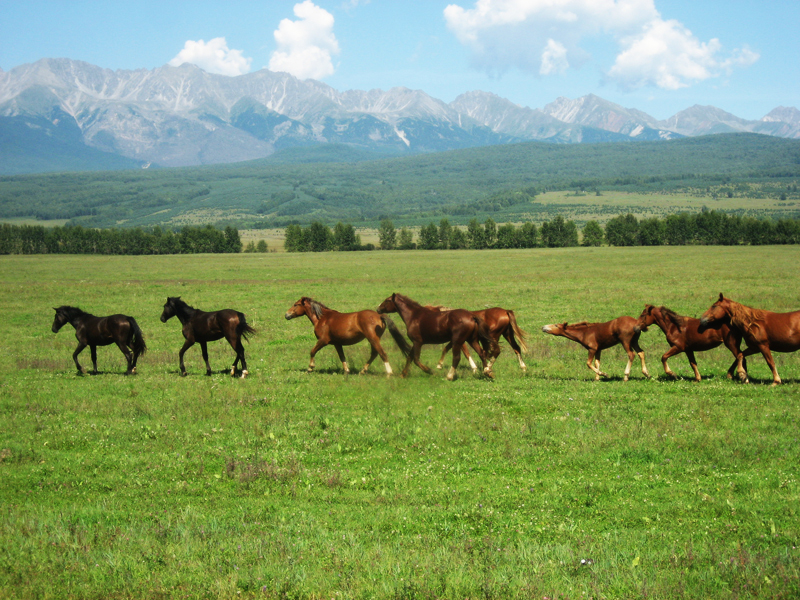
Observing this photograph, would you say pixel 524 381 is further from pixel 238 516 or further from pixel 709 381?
pixel 238 516

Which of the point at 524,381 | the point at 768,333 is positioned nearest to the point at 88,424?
the point at 524,381

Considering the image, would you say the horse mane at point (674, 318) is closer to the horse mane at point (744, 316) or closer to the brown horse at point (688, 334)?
the brown horse at point (688, 334)

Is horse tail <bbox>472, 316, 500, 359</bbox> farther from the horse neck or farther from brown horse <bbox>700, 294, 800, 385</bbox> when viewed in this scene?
the horse neck

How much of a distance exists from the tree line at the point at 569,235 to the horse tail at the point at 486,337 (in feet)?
369

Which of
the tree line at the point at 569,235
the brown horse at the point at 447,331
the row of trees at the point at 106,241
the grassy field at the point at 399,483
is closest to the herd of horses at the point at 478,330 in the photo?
the brown horse at the point at 447,331

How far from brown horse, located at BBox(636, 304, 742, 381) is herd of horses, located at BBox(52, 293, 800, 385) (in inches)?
0.8

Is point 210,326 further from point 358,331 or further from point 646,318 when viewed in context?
point 646,318

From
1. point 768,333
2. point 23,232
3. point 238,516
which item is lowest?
point 238,516

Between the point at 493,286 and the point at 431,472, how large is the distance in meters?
35.9

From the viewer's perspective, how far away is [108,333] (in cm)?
1669

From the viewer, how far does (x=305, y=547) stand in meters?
6.45

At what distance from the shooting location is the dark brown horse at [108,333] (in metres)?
16.5

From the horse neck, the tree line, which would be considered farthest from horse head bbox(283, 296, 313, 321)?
the tree line

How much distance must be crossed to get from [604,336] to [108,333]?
13.7 meters
